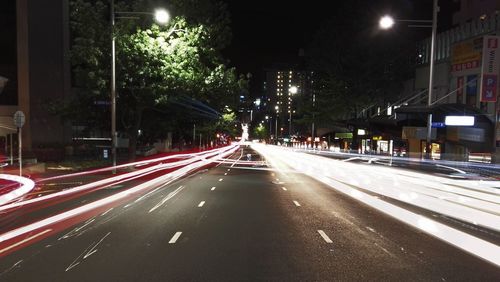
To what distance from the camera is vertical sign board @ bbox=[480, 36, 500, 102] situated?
3566 cm

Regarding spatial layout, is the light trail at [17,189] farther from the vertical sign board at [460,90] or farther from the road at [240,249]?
the vertical sign board at [460,90]

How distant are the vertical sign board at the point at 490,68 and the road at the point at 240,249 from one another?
82.5ft

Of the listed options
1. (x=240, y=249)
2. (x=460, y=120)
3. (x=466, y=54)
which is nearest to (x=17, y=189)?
(x=240, y=249)

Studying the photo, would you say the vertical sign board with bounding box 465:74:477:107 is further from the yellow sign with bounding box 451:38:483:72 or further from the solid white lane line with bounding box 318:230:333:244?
the solid white lane line with bounding box 318:230:333:244

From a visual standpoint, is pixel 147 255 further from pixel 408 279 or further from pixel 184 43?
pixel 184 43

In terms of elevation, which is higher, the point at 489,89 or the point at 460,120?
the point at 489,89

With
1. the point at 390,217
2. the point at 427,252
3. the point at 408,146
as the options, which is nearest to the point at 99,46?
the point at 390,217

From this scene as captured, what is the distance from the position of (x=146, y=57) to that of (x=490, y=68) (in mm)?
A: 24798

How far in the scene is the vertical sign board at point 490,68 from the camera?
35.7 m

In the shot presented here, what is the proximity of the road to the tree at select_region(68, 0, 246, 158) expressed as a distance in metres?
14.5

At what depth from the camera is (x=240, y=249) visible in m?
8.89

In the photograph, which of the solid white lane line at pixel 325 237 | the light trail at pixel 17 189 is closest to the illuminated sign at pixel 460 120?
the solid white lane line at pixel 325 237

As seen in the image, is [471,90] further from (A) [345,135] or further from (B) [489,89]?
(A) [345,135]

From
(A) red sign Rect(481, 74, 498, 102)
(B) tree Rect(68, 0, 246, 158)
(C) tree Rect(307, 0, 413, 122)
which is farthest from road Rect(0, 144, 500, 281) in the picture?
(C) tree Rect(307, 0, 413, 122)
